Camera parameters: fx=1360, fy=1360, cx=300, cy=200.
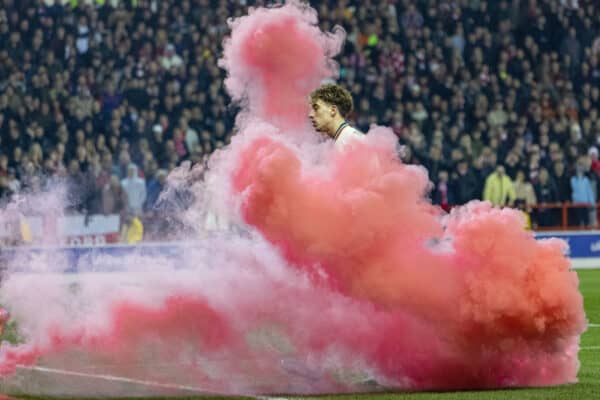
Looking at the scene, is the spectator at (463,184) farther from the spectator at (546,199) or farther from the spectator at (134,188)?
the spectator at (134,188)

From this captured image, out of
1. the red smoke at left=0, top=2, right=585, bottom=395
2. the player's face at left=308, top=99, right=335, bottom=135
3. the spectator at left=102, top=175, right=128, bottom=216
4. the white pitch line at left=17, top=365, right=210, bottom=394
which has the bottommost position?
the white pitch line at left=17, top=365, right=210, bottom=394

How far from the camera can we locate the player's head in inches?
440

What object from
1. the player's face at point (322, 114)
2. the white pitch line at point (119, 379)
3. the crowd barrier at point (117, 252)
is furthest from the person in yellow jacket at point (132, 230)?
the player's face at point (322, 114)

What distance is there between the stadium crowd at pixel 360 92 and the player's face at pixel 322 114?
13.6 metres

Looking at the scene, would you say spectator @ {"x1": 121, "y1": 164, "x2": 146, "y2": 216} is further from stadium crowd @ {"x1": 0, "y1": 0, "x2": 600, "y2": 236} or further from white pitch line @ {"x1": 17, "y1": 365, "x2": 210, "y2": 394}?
white pitch line @ {"x1": 17, "y1": 365, "x2": 210, "y2": 394}

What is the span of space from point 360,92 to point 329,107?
19.1 metres

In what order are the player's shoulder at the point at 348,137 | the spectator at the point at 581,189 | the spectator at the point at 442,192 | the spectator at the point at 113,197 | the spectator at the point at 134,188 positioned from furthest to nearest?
the spectator at the point at 581,189 < the spectator at the point at 442,192 < the spectator at the point at 134,188 < the spectator at the point at 113,197 < the player's shoulder at the point at 348,137

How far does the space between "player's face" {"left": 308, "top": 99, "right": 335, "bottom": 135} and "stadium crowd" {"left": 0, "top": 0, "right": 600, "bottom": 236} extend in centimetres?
1356

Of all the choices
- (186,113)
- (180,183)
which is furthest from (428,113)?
(180,183)

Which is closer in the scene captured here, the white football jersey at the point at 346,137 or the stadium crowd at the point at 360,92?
the white football jersey at the point at 346,137

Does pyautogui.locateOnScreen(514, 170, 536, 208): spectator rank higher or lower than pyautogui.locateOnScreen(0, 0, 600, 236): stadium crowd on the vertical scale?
lower

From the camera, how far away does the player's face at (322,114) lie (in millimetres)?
11188

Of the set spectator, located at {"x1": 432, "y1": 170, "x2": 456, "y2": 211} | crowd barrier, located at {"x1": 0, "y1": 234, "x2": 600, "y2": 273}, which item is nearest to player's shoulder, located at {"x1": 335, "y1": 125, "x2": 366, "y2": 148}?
crowd barrier, located at {"x1": 0, "y1": 234, "x2": 600, "y2": 273}

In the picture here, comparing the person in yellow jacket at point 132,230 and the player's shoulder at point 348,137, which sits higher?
the person in yellow jacket at point 132,230
